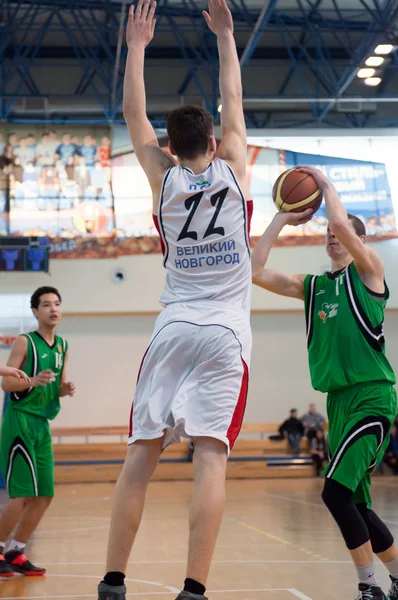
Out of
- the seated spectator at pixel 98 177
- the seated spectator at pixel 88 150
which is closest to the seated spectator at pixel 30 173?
the seated spectator at pixel 88 150

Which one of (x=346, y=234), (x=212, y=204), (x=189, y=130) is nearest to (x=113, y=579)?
(x=212, y=204)

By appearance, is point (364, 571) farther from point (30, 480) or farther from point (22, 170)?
point (22, 170)

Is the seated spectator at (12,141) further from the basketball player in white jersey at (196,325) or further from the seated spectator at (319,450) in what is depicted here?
the basketball player in white jersey at (196,325)

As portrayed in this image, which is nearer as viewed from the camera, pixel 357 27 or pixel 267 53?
pixel 357 27

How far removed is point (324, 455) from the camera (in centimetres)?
1597

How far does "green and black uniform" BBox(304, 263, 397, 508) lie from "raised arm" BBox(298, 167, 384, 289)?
0.08 m

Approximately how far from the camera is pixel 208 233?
118 inches

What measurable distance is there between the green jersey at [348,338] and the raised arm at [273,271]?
25 centimetres

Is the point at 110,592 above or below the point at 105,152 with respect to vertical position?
below

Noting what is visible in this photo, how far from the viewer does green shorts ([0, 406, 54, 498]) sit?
5.45 metres

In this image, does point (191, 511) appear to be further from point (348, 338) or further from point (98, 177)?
point (98, 177)

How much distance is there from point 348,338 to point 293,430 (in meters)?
13.1

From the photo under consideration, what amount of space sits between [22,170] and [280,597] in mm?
15429

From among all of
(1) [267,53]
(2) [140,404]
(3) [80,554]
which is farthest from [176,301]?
(1) [267,53]
